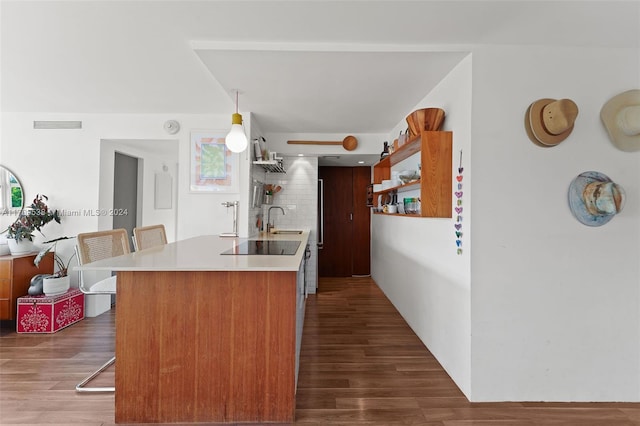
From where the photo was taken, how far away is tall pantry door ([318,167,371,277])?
550 centimetres

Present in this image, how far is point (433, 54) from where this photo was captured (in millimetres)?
2059

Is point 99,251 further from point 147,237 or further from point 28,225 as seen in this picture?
point 28,225

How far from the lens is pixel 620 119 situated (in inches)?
76.5

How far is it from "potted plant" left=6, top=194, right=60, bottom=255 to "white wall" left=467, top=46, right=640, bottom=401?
4.12 m

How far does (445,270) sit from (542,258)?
0.60 metres

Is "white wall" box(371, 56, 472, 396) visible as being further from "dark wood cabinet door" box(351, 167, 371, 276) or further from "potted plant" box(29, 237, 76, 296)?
"potted plant" box(29, 237, 76, 296)

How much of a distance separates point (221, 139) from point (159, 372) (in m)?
2.52

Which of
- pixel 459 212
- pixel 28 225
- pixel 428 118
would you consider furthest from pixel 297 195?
pixel 28 225

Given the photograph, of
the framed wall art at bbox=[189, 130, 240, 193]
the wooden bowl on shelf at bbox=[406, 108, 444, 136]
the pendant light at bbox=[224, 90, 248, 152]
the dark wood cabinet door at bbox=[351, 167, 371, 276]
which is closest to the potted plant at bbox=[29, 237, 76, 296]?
the framed wall art at bbox=[189, 130, 240, 193]

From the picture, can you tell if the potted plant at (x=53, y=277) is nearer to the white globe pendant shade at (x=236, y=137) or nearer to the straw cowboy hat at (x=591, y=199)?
Result: the white globe pendant shade at (x=236, y=137)

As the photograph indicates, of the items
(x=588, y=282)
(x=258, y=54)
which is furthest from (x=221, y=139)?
(x=588, y=282)

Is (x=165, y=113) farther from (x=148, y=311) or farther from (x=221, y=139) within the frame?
(x=148, y=311)

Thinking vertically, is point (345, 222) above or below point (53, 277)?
above

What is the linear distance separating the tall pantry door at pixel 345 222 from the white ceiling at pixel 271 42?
8.47ft
